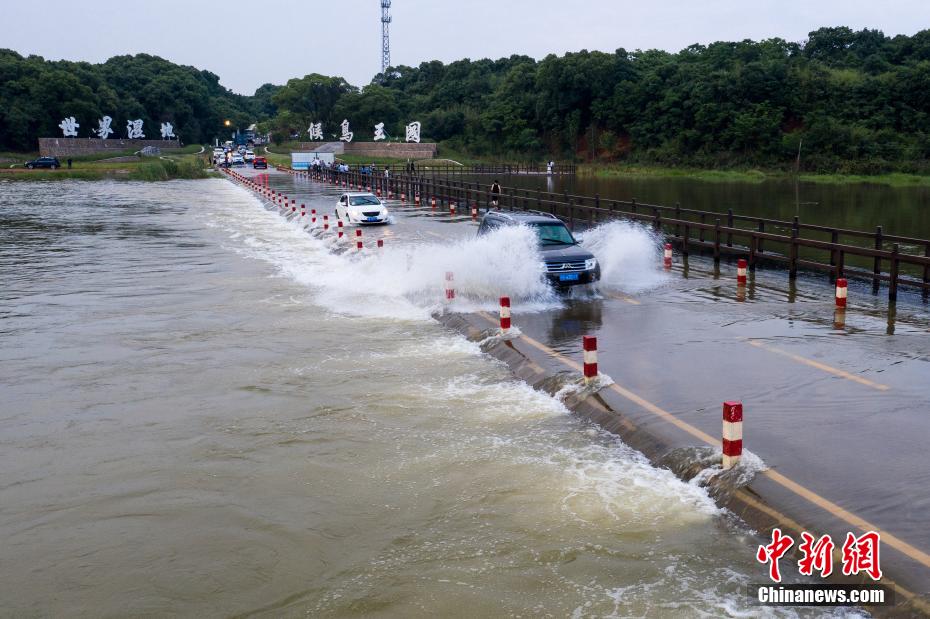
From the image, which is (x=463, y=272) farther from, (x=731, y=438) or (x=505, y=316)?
(x=731, y=438)

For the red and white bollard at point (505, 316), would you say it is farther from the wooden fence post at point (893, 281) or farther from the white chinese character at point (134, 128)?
the white chinese character at point (134, 128)

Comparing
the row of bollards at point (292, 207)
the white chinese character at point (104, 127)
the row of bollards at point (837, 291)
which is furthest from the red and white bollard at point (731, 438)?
the white chinese character at point (104, 127)

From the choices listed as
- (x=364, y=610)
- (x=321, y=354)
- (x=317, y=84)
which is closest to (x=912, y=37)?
(x=317, y=84)

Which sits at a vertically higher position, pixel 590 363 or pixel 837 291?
pixel 837 291

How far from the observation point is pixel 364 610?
22.0 ft

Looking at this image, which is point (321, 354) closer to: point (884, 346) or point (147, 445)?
point (147, 445)

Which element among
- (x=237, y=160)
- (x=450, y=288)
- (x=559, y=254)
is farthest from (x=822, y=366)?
(x=237, y=160)

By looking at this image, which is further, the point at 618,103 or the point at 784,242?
the point at 618,103

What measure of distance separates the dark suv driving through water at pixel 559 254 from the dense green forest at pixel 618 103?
226 ft

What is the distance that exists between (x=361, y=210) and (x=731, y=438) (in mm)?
28771

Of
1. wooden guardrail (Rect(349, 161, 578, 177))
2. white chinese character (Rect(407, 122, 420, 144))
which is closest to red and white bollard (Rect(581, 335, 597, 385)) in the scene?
wooden guardrail (Rect(349, 161, 578, 177))

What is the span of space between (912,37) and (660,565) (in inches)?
4321

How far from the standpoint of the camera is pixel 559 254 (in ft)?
60.3

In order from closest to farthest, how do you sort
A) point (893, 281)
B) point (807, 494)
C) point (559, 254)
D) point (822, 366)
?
1. point (807, 494)
2. point (822, 366)
3. point (893, 281)
4. point (559, 254)
